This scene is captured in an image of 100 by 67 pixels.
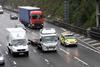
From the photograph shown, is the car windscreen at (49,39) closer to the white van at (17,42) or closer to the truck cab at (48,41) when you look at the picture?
the truck cab at (48,41)

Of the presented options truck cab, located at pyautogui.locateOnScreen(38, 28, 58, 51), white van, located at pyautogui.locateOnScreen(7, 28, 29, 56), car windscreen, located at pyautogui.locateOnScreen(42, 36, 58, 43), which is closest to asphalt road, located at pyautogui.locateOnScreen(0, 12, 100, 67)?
truck cab, located at pyautogui.locateOnScreen(38, 28, 58, 51)

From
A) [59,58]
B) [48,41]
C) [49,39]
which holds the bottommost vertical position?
[59,58]

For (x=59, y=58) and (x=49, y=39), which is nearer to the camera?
(x=59, y=58)

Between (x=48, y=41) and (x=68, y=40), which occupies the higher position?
(x=48, y=41)

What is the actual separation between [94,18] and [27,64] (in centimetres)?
2726

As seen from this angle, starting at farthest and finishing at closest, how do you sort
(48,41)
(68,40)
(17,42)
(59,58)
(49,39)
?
(68,40)
(49,39)
(48,41)
(17,42)
(59,58)

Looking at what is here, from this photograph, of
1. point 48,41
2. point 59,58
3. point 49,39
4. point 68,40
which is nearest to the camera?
point 59,58

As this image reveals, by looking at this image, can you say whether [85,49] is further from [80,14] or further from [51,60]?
[80,14]

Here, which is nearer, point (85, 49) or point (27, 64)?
point (27, 64)

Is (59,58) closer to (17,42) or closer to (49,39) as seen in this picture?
(49,39)

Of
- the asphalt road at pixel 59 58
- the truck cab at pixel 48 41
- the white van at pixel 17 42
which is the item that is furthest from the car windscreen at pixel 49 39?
the white van at pixel 17 42

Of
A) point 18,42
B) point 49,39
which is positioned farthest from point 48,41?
point 18,42

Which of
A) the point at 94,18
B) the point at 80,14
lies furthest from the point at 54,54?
the point at 80,14

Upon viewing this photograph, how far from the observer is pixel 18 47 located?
45.2m
